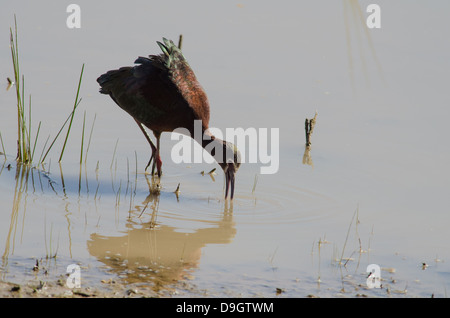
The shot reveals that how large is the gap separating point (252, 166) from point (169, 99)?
120cm

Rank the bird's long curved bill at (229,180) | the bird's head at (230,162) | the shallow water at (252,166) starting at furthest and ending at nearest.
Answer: the bird's head at (230,162) < the bird's long curved bill at (229,180) < the shallow water at (252,166)

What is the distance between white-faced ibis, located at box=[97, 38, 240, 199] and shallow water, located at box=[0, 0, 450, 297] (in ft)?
1.23

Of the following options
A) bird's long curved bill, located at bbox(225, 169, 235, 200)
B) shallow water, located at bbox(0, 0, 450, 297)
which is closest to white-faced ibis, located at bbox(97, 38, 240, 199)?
bird's long curved bill, located at bbox(225, 169, 235, 200)

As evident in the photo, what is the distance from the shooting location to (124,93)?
25.9 ft

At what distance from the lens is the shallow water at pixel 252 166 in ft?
18.2

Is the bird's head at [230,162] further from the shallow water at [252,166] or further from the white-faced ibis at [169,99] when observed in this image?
the shallow water at [252,166]

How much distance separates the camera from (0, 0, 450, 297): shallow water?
554 centimetres

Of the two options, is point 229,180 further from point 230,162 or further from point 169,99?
point 169,99

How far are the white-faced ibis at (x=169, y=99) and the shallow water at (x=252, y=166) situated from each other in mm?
374

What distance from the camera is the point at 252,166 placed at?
26.8 ft

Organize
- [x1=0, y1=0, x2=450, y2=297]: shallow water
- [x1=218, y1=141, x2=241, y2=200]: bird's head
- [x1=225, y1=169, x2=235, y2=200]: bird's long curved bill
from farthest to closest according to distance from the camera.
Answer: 1. [x1=218, y1=141, x2=241, y2=200]: bird's head
2. [x1=225, y1=169, x2=235, y2=200]: bird's long curved bill
3. [x1=0, y1=0, x2=450, y2=297]: shallow water

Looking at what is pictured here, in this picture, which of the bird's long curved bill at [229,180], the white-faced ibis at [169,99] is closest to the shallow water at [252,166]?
the bird's long curved bill at [229,180]

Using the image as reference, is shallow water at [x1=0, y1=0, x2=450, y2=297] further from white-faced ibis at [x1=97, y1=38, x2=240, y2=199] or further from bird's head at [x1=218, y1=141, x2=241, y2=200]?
white-faced ibis at [x1=97, y1=38, x2=240, y2=199]
